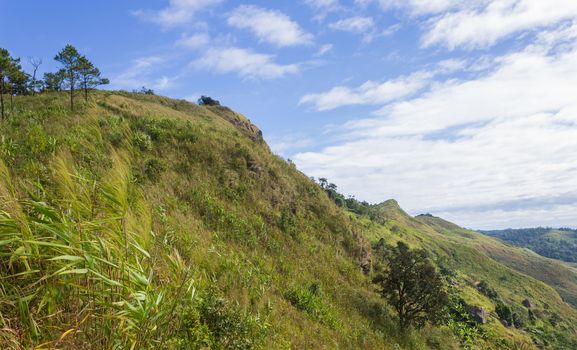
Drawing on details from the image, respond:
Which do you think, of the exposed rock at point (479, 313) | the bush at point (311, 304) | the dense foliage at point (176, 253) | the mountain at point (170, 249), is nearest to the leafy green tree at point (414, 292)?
the dense foliage at point (176, 253)

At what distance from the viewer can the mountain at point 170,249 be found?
8.66 feet

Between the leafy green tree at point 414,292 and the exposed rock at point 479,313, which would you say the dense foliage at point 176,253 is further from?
the exposed rock at point 479,313

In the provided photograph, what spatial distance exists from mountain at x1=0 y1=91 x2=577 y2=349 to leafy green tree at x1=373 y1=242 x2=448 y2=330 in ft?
3.27

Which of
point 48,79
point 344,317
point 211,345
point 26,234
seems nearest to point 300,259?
point 344,317

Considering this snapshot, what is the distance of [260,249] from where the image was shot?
17.5m

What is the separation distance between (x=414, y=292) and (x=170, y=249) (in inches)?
883

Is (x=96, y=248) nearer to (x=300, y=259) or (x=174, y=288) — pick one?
(x=174, y=288)

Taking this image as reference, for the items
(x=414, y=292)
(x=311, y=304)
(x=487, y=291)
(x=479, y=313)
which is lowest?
(x=479, y=313)

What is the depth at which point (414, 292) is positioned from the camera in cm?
2305

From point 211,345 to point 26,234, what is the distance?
4.58 meters

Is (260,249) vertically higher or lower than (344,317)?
higher

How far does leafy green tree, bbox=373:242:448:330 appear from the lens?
22.8 metres

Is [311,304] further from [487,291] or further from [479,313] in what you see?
[487,291]

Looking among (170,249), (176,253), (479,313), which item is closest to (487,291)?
(479,313)
